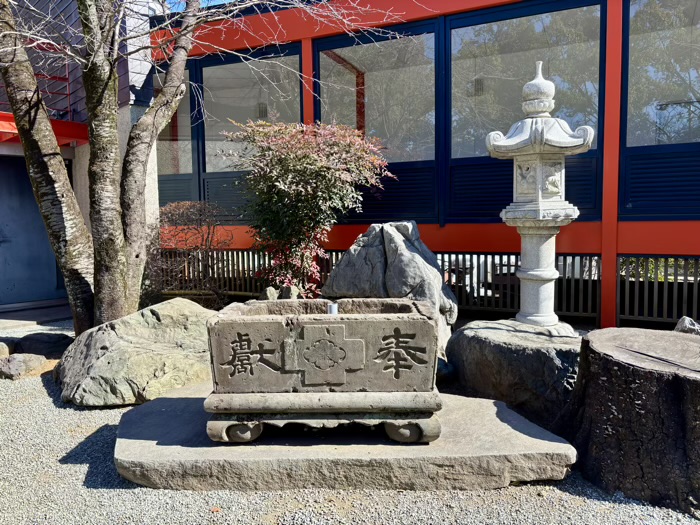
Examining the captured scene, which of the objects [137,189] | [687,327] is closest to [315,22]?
[137,189]

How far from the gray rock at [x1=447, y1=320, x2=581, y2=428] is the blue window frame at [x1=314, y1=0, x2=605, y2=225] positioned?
3.02 meters

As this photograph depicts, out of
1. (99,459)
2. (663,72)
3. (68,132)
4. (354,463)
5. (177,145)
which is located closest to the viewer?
(354,463)

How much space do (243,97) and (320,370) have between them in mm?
8277

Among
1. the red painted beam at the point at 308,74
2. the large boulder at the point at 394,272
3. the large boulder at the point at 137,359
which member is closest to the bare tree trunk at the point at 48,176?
the large boulder at the point at 137,359

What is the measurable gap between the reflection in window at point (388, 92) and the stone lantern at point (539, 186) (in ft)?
9.07

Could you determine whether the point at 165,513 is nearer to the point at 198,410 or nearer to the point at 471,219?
the point at 198,410

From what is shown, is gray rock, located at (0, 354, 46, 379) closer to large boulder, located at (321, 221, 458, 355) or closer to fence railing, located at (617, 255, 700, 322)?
large boulder, located at (321, 221, 458, 355)

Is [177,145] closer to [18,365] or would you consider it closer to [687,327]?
[18,365]

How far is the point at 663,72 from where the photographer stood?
7.17m

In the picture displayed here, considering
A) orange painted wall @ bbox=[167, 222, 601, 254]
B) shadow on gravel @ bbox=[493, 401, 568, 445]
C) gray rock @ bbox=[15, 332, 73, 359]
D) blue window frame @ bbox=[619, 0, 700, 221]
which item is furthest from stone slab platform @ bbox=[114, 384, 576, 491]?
blue window frame @ bbox=[619, 0, 700, 221]

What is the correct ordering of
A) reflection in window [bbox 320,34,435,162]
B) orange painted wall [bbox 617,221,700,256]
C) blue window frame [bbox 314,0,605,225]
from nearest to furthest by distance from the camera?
orange painted wall [bbox 617,221,700,256] < blue window frame [bbox 314,0,605,225] < reflection in window [bbox 320,34,435,162]

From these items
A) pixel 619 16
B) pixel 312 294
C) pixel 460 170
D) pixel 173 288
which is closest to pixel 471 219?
pixel 460 170

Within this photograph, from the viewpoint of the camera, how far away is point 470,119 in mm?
8141

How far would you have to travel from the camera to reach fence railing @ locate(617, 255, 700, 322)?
6.42 meters
